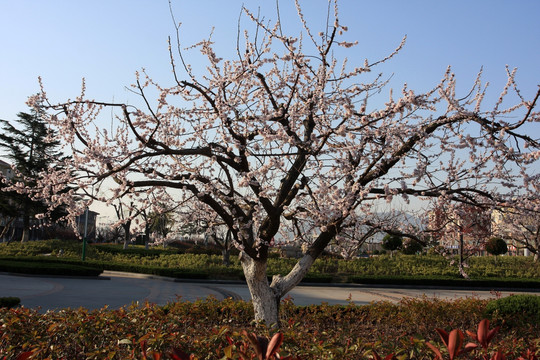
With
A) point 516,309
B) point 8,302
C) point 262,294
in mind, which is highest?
point 262,294

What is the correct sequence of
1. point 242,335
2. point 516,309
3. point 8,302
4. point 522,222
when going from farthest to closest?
point 522,222, point 8,302, point 516,309, point 242,335

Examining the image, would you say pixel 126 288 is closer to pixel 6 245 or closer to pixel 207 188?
pixel 207 188

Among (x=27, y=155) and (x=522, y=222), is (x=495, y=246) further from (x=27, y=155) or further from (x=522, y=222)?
(x=27, y=155)

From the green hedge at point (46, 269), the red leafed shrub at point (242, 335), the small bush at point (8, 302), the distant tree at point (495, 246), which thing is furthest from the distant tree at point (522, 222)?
the green hedge at point (46, 269)

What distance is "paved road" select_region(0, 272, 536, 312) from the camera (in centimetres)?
1360

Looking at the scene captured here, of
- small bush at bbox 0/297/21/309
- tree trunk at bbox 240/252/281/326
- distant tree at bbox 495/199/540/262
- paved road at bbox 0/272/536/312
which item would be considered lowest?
paved road at bbox 0/272/536/312

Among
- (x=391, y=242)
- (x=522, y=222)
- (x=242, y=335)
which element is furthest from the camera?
(x=391, y=242)

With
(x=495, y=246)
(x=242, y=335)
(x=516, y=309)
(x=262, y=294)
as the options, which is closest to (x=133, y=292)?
(x=262, y=294)

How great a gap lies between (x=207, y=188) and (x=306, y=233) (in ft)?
5.67

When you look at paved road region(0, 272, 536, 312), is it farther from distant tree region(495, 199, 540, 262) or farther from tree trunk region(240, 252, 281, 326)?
tree trunk region(240, 252, 281, 326)

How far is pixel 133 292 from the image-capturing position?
16.3 metres

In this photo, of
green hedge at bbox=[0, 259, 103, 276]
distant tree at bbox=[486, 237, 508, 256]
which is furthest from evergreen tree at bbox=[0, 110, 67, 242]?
distant tree at bbox=[486, 237, 508, 256]

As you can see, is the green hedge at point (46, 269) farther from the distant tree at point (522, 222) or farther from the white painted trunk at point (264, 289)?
the distant tree at point (522, 222)

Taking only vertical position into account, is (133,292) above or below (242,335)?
below
